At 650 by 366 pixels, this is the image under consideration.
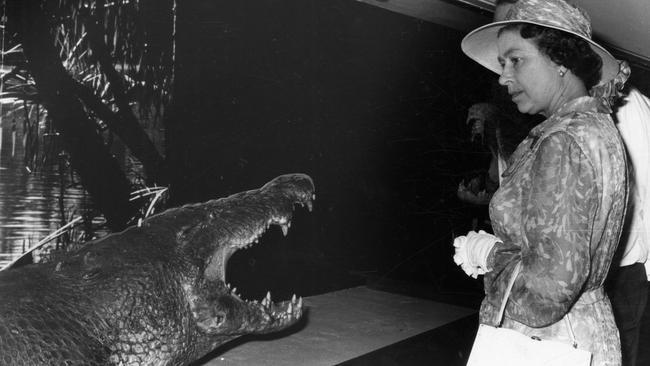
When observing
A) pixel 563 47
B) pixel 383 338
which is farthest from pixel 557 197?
pixel 383 338

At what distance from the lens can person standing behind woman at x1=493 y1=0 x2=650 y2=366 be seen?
2.54m

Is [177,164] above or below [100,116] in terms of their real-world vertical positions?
below

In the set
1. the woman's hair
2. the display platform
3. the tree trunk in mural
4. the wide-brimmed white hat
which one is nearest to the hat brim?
the wide-brimmed white hat

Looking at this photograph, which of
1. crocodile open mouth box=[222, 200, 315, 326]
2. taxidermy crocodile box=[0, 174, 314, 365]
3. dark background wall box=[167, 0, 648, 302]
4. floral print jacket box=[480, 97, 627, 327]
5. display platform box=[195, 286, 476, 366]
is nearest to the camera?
floral print jacket box=[480, 97, 627, 327]

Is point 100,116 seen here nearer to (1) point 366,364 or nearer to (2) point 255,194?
(2) point 255,194

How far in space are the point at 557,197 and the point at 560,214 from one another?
0.04m

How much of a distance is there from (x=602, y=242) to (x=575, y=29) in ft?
1.85

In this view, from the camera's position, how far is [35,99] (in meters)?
1.67

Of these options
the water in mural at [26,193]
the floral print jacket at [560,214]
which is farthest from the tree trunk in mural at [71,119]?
the floral print jacket at [560,214]

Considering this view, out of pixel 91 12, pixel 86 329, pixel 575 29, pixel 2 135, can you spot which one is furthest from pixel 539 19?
pixel 86 329

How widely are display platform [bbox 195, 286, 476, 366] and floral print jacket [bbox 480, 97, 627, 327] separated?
1.61 meters

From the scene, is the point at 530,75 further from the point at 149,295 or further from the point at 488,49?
the point at 149,295

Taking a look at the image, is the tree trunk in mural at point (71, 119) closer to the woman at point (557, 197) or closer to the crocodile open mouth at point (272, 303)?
the crocodile open mouth at point (272, 303)

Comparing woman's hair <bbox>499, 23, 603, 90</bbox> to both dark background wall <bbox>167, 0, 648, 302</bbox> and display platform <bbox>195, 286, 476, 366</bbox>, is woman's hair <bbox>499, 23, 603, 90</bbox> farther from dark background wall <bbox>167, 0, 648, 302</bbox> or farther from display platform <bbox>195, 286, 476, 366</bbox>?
display platform <bbox>195, 286, 476, 366</bbox>
